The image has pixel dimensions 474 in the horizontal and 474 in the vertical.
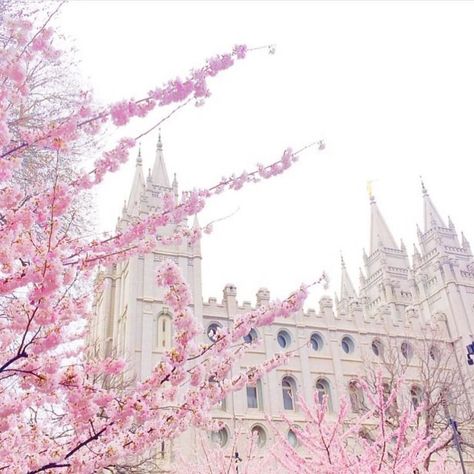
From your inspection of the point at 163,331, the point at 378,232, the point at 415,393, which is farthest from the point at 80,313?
the point at 378,232

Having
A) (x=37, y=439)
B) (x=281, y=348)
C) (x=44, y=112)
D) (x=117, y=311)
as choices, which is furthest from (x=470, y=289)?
(x=37, y=439)

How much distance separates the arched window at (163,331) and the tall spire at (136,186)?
25.2ft

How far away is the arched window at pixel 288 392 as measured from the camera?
971 inches

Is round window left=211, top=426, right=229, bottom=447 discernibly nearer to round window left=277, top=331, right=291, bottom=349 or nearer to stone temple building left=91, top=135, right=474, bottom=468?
stone temple building left=91, top=135, right=474, bottom=468

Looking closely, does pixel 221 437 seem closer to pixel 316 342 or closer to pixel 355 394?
pixel 316 342

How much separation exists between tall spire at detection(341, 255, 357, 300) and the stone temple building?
389 inches

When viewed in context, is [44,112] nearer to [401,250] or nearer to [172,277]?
[172,277]

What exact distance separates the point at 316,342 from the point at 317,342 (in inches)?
2.4

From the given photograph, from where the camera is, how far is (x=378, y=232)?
43.8 meters

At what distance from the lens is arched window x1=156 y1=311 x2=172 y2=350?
23.1m

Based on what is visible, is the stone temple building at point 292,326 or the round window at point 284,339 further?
the round window at point 284,339

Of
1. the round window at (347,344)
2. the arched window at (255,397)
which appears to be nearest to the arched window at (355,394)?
the round window at (347,344)

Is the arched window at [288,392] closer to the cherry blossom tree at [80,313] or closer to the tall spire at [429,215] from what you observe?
the tall spire at [429,215]

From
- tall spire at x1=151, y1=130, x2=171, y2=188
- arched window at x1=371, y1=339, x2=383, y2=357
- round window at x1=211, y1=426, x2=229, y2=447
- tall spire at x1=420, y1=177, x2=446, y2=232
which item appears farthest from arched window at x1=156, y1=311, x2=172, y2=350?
tall spire at x1=420, y1=177, x2=446, y2=232
